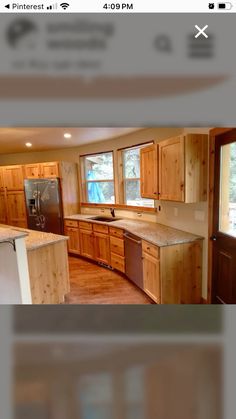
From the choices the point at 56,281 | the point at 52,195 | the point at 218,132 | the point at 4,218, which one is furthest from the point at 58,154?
the point at 218,132

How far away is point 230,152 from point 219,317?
4.68 ft

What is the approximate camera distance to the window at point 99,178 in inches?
170

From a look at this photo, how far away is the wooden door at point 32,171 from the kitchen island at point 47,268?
227cm

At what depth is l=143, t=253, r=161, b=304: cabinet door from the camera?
235 centimetres

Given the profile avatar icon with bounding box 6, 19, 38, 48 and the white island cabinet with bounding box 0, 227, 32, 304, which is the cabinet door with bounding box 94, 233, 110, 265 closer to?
the white island cabinet with bounding box 0, 227, 32, 304

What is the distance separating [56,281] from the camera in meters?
2.51

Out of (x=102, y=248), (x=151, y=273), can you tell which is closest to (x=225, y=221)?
(x=151, y=273)

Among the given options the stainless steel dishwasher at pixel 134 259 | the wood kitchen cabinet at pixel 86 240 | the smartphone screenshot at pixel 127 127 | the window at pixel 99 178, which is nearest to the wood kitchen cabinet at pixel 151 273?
the stainless steel dishwasher at pixel 134 259

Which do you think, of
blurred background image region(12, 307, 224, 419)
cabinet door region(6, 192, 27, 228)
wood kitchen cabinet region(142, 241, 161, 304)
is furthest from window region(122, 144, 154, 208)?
blurred background image region(12, 307, 224, 419)

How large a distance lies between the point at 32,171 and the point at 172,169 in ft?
10.7

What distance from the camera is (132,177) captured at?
152 inches

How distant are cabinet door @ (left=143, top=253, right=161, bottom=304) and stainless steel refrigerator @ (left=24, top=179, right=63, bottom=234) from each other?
91.2 inches

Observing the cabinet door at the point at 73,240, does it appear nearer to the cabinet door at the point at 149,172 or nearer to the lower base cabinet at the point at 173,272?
the cabinet door at the point at 149,172

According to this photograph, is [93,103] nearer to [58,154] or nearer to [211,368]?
[211,368]
